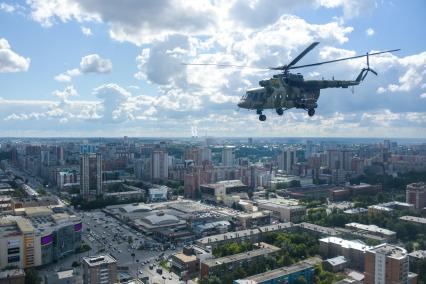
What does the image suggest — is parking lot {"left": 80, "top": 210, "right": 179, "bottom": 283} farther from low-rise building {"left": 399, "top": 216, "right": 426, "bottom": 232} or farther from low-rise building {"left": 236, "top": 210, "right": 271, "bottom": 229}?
low-rise building {"left": 399, "top": 216, "right": 426, "bottom": 232}

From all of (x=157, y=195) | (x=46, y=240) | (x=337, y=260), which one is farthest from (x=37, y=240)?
(x=157, y=195)

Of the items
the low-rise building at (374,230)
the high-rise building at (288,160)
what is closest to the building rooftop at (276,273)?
the low-rise building at (374,230)

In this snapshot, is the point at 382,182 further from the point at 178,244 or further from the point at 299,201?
the point at 178,244

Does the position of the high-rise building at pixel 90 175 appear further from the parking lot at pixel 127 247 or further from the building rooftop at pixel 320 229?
the building rooftop at pixel 320 229

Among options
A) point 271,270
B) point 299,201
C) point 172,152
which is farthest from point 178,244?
point 172,152

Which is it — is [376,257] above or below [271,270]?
above
